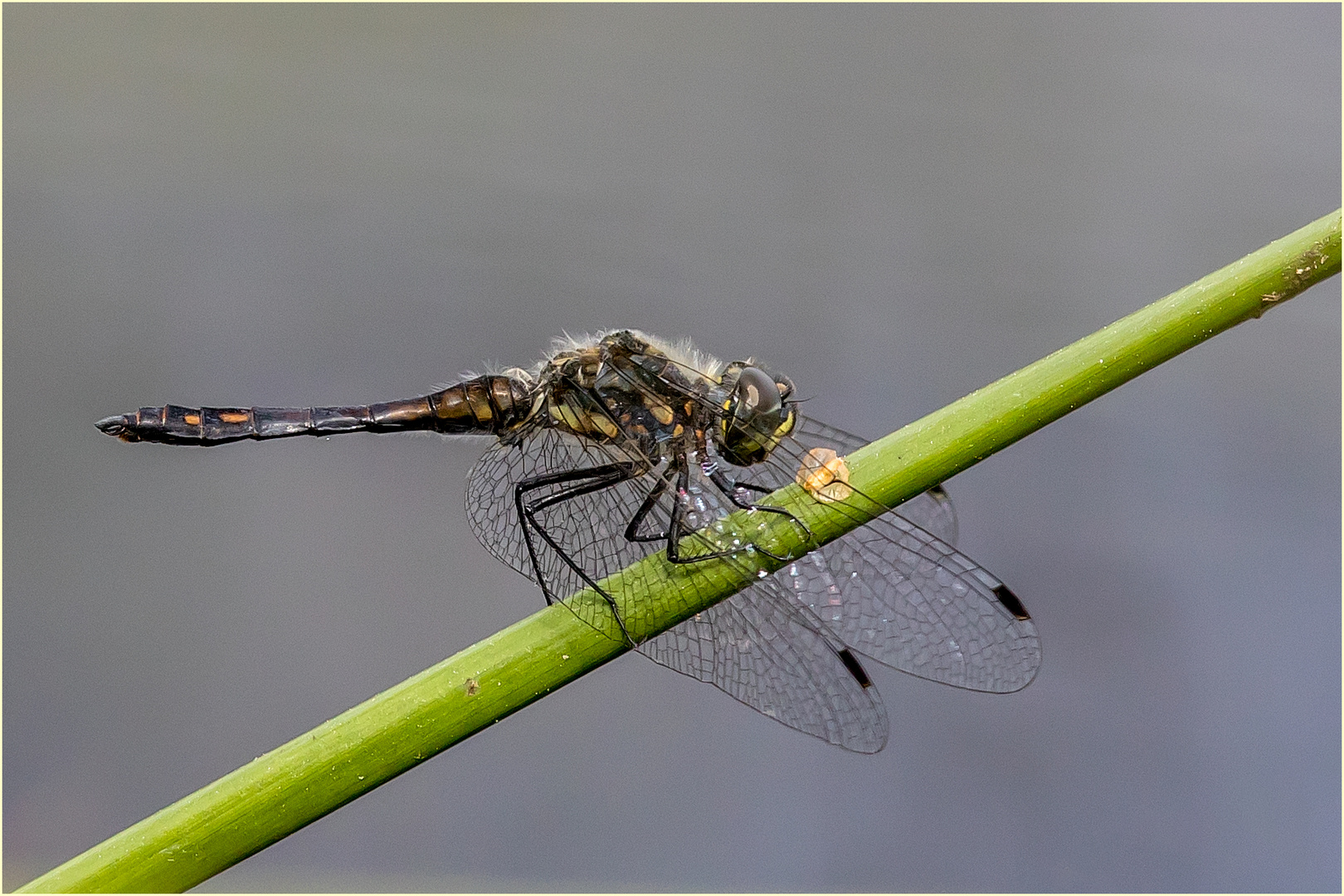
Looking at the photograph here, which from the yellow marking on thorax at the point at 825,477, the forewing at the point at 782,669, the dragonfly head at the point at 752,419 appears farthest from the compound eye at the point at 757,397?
the forewing at the point at 782,669

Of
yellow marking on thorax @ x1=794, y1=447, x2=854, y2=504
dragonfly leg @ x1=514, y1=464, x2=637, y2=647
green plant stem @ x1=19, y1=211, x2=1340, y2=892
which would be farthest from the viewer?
dragonfly leg @ x1=514, y1=464, x2=637, y2=647

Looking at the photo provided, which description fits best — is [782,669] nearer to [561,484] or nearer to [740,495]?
[740,495]

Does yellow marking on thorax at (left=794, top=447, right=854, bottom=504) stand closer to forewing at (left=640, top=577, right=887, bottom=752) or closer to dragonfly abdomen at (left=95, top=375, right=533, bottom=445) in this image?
forewing at (left=640, top=577, right=887, bottom=752)

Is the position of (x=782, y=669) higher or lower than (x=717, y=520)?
lower

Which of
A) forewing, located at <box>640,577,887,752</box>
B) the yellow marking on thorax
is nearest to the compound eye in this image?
the yellow marking on thorax

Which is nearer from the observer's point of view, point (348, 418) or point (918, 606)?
point (918, 606)

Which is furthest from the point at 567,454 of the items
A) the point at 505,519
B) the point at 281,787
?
the point at 281,787

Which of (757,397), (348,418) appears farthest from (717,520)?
(348,418)
